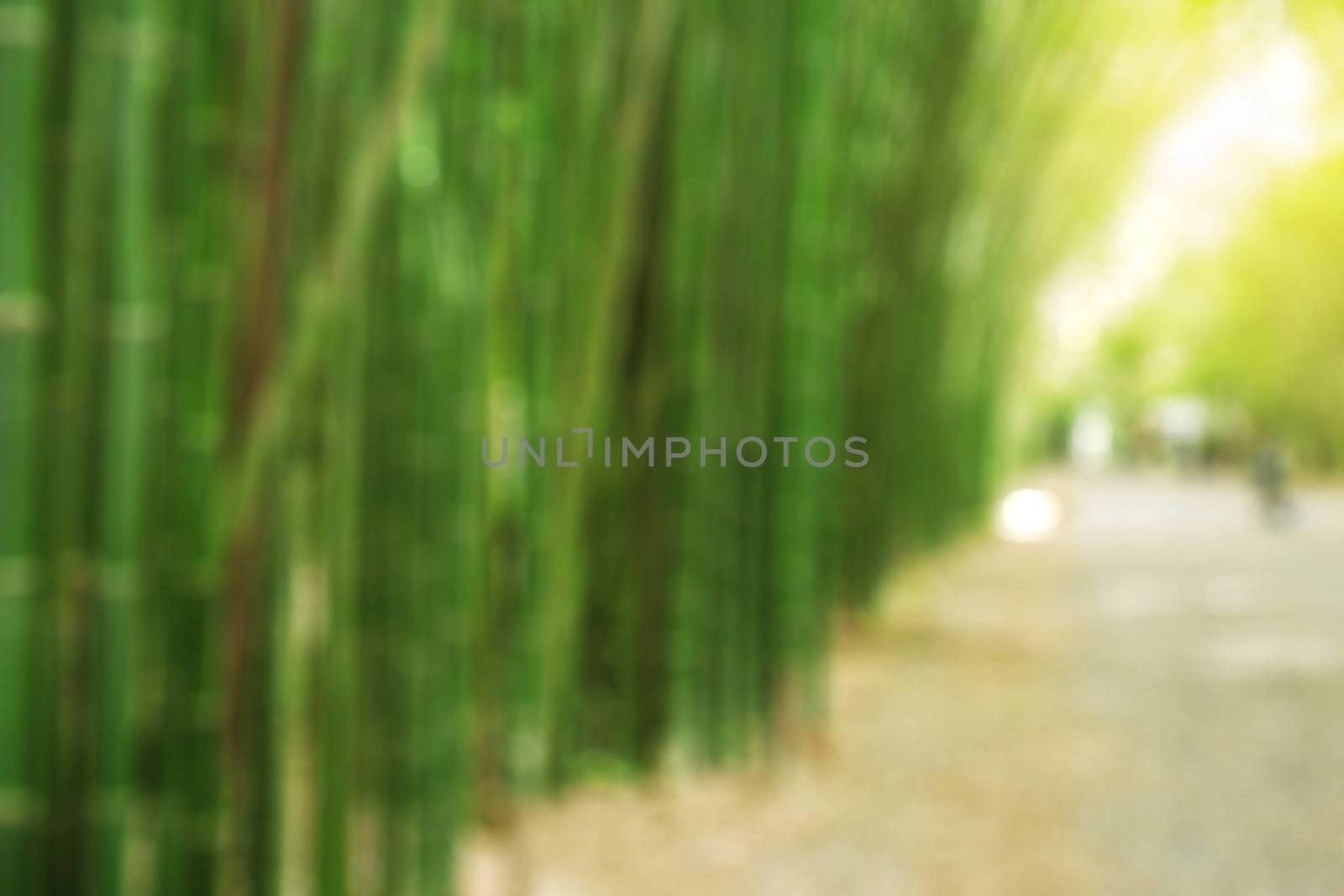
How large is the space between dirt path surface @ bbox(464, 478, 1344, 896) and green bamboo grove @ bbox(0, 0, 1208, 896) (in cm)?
12

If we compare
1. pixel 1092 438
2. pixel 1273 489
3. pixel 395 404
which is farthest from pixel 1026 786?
pixel 1092 438

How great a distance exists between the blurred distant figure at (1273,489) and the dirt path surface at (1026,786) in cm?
469

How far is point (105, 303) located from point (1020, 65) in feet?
13.2

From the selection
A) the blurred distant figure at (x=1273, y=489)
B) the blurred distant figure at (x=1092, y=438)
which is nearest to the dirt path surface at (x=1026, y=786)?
the blurred distant figure at (x=1273, y=489)

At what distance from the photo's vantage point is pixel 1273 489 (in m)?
8.72

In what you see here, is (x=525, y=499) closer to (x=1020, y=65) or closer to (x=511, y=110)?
(x=511, y=110)

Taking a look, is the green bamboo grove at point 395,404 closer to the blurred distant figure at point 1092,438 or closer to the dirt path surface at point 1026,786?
the dirt path surface at point 1026,786

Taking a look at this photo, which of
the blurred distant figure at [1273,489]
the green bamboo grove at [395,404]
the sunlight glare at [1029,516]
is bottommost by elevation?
the sunlight glare at [1029,516]

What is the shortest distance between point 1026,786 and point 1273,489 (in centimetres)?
719

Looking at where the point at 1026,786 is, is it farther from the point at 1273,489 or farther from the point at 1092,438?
the point at 1092,438

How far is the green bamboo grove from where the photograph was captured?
85 cm

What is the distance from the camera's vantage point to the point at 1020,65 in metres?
4.53

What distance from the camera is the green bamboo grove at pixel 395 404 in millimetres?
851

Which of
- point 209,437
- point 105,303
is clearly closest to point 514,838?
point 209,437
